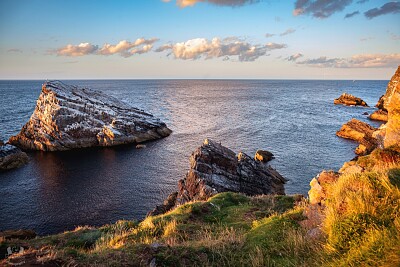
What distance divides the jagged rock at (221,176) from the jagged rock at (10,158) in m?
41.5

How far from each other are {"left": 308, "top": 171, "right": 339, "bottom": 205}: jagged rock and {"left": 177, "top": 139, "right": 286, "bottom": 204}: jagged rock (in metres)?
21.6

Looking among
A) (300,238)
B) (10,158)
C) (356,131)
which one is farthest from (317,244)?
(356,131)

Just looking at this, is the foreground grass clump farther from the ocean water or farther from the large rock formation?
the ocean water

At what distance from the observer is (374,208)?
8.58 meters

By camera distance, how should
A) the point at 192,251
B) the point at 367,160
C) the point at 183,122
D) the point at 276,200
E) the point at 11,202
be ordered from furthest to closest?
the point at 183,122
the point at 11,202
the point at 276,200
the point at 367,160
the point at 192,251

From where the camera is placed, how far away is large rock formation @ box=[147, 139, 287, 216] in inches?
1457

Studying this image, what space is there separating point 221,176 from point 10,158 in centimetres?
4742

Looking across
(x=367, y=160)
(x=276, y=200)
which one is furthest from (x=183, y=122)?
(x=367, y=160)

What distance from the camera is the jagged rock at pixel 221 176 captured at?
1468 inches

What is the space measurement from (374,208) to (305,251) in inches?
97.2

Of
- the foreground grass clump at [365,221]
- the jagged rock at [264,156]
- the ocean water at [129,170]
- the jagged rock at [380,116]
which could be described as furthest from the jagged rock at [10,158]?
the jagged rock at [380,116]

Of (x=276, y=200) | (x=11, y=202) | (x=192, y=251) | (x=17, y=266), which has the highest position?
(x=17, y=266)

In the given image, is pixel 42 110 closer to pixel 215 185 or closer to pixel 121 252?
pixel 215 185

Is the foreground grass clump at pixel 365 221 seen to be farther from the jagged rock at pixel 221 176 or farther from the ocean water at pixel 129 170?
the ocean water at pixel 129 170
